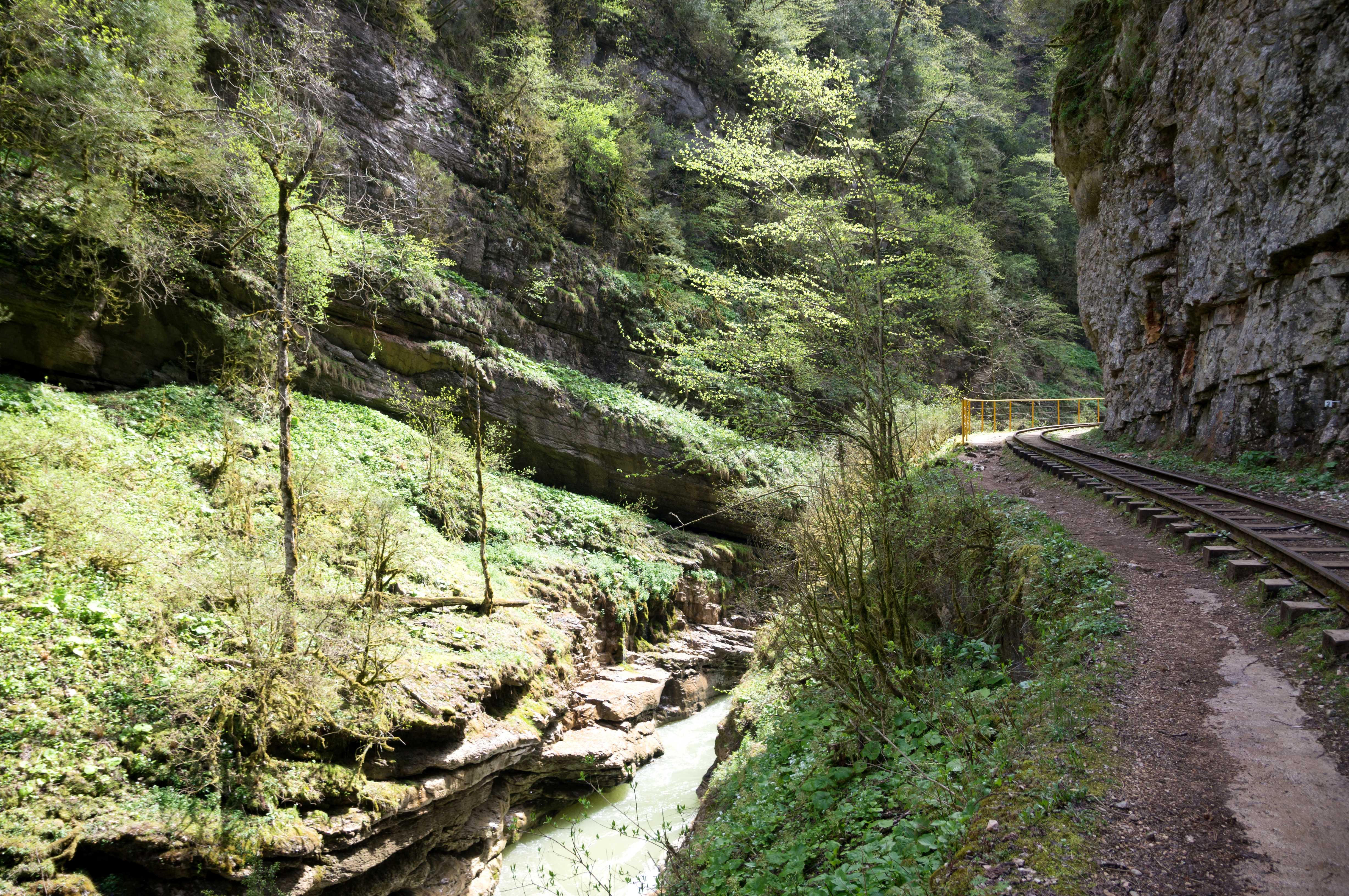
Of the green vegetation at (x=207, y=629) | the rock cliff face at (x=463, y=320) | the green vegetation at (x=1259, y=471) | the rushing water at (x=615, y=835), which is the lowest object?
the rushing water at (x=615, y=835)

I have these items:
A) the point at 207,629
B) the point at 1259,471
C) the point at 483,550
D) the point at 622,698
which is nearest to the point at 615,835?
the point at 622,698

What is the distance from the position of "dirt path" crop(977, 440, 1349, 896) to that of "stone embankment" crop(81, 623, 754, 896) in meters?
3.96

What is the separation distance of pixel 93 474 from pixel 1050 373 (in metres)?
35.5

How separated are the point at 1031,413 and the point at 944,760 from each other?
24673 mm

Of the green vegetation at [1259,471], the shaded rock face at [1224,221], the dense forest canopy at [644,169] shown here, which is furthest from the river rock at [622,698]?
the shaded rock face at [1224,221]

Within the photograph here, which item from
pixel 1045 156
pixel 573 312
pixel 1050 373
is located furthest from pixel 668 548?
pixel 1045 156

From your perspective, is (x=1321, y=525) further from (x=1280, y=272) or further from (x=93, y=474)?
(x=93, y=474)

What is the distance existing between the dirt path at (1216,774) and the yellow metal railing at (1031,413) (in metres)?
18.6

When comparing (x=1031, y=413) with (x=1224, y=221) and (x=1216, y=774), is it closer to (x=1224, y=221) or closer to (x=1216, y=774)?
(x=1224, y=221)

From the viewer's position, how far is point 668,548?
18.0m

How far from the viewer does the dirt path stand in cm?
252

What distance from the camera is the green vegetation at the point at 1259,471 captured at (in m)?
7.88

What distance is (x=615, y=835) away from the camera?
11719 mm

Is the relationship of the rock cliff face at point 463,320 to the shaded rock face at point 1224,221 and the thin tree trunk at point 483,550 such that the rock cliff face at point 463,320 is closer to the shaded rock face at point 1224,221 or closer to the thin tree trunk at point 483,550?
the thin tree trunk at point 483,550
